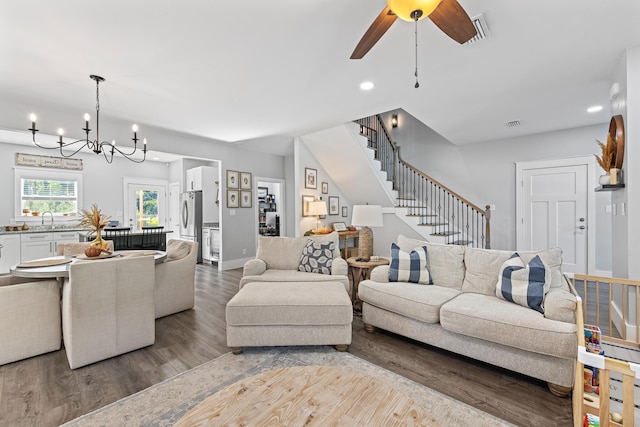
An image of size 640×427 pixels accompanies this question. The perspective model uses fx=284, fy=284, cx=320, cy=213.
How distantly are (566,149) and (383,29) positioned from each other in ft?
16.6

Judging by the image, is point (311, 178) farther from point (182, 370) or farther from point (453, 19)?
point (453, 19)

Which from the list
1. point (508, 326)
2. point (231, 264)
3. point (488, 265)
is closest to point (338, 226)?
point (231, 264)

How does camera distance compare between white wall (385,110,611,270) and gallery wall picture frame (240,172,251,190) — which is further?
gallery wall picture frame (240,172,251,190)

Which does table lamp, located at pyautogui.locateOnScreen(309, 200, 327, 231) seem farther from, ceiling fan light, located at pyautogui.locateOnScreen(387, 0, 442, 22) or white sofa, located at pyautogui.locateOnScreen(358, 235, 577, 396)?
ceiling fan light, located at pyautogui.locateOnScreen(387, 0, 442, 22)

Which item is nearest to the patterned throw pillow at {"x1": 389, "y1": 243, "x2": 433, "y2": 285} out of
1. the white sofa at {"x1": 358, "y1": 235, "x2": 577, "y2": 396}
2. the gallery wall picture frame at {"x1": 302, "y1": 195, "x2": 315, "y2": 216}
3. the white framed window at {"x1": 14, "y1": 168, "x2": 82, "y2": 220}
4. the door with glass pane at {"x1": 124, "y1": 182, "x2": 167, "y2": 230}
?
the white sofa at {"x1": 358, "y1": 235, "x2": 577, "y2": 396}

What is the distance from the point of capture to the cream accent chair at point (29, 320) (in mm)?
2215

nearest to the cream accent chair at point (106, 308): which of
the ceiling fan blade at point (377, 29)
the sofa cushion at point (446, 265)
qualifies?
Result: the ceiling fan blade at point (377, 29)

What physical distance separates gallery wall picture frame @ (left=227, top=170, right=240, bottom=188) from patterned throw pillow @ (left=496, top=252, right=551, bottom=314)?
4879 millimetres

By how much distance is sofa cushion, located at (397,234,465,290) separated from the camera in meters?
2.77

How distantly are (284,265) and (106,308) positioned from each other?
1742 millimetres

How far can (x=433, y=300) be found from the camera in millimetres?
2346

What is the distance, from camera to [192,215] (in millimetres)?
6344

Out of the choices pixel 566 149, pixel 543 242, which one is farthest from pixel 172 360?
pixel 566 149

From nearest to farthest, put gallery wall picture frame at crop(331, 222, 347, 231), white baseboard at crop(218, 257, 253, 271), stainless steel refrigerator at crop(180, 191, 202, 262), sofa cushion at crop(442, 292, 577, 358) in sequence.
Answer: sofa cushion at crop(442, 292, 577, 358), white baseboard at crop(218, 257, 253, 271), gallery wall picture frame at crop(331, 222, 347, 231), stainless steel refrigerator at crop(180, 191, 202, 262)
